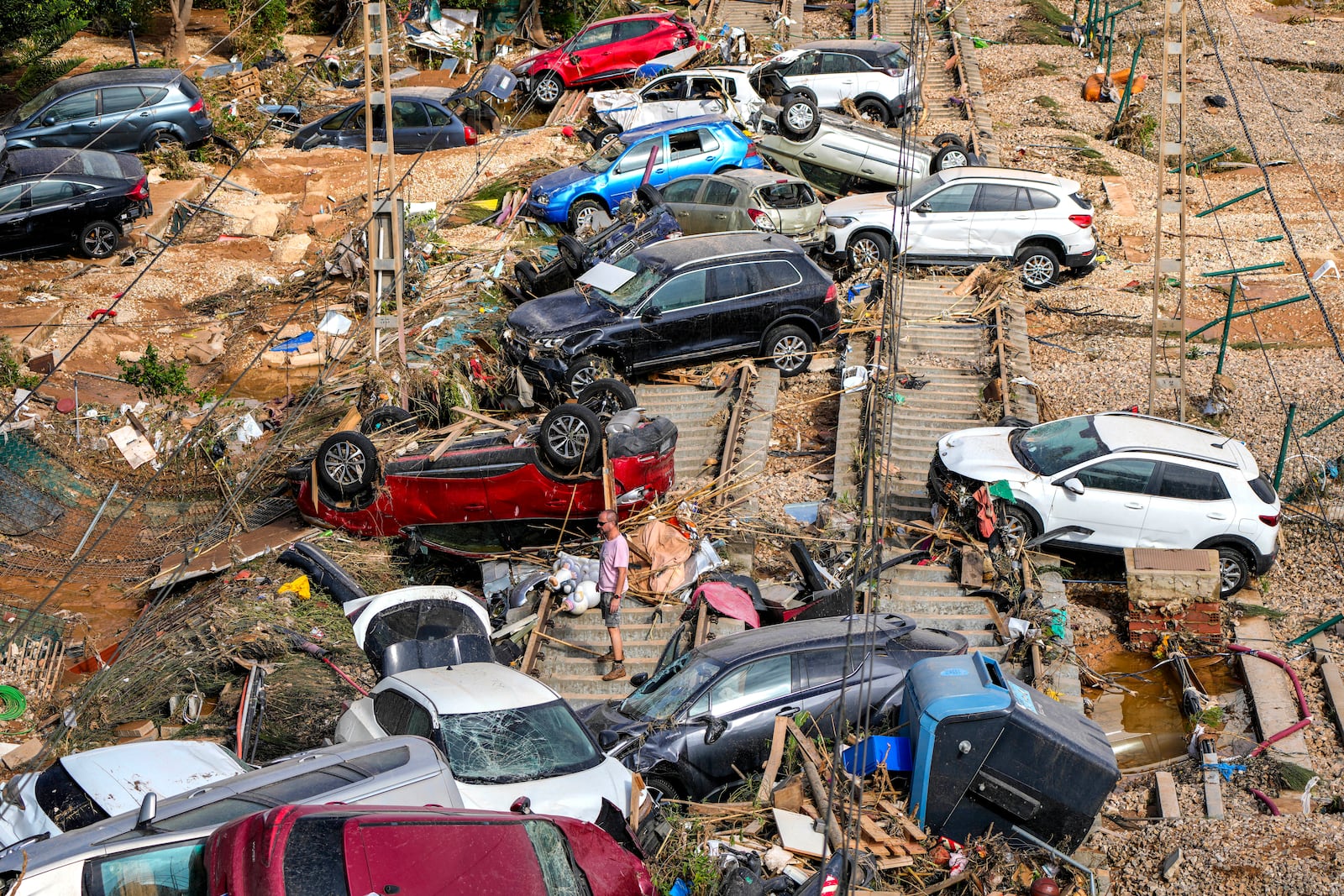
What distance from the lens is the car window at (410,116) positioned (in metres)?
23.1

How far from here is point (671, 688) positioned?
9.15 meters

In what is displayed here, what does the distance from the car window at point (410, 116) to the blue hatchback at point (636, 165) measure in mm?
4148

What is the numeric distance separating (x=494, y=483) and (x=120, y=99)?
14406 mm

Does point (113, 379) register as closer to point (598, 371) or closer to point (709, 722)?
point (598, 371)

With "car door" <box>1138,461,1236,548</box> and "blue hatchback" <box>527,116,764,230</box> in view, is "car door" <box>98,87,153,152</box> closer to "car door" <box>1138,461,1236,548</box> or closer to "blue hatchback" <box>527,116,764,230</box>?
"blue hatchback" <box>527,116,764,230</box>

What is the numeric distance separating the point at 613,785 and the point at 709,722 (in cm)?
106

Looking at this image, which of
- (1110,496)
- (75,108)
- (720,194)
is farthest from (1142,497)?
(75,108)

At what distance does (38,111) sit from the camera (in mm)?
21203

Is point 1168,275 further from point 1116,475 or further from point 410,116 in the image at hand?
point 410,116

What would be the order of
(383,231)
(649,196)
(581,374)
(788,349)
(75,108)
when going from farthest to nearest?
(75,108), (649,196), (788,349), (581,374), (383,231)

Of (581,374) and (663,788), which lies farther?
(581,374)

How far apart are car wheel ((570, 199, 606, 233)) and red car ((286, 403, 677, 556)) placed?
762 centimetres

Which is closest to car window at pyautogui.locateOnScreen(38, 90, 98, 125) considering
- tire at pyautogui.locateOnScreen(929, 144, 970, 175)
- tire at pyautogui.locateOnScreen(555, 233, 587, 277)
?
tire at pyautogui.locateOnScreen(555, 233, 587, 277)

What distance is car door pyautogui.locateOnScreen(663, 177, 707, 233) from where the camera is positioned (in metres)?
18.7
